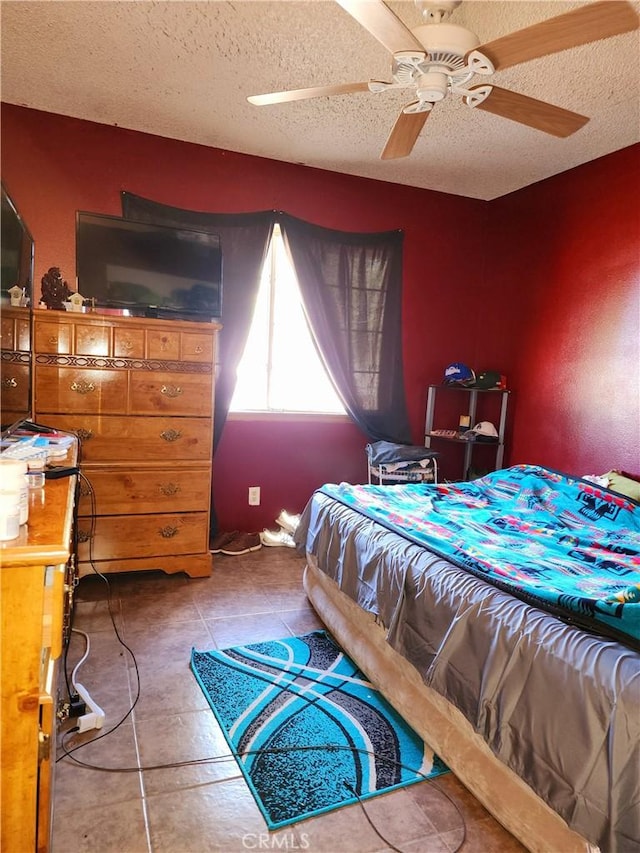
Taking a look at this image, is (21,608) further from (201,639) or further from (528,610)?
(201,639)

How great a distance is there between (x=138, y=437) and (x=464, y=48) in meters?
2.29

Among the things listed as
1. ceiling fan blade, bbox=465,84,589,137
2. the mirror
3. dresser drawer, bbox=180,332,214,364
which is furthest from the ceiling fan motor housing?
dresser drawer, bbox=180,332,214,364

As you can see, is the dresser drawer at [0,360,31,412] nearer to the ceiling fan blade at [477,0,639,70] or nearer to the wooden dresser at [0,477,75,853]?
the wooden dresser at [0,477,75,853]

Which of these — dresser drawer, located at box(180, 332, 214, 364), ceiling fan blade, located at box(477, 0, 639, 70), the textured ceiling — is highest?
the textured ceiling

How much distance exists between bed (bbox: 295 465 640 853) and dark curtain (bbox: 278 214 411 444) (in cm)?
144

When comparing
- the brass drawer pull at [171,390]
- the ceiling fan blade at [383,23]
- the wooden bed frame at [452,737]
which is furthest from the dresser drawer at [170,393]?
the ceiling fan blade at [383,23]

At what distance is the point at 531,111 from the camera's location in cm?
209

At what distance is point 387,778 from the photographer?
165 cm

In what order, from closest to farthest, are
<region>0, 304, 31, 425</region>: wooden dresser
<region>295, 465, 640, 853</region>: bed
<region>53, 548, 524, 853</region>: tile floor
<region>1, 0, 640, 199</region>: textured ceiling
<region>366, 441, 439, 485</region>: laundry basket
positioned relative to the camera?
<region>295, 465, 640, 853</region>: bed → <region>53, 548, 524, 853</region>: tile floor → <region>0, 304, 31, 425</region>: wooden dresser → <region>1, 0, 640, 199</region>: textured ceiling → <region>366, 441, 439, 485</region>: laundry basket

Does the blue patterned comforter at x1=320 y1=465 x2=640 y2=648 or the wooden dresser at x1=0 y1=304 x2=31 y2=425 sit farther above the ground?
the wooden dresser at x1=0 y1=304 x2=31 y2=425

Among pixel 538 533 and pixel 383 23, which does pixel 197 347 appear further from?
pixel 538 533

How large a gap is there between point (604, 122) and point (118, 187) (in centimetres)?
287

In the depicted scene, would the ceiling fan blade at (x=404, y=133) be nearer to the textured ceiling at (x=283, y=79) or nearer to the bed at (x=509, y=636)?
the textured ceiling at (x=283, y=79)

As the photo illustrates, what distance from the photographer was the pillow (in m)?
2.85
